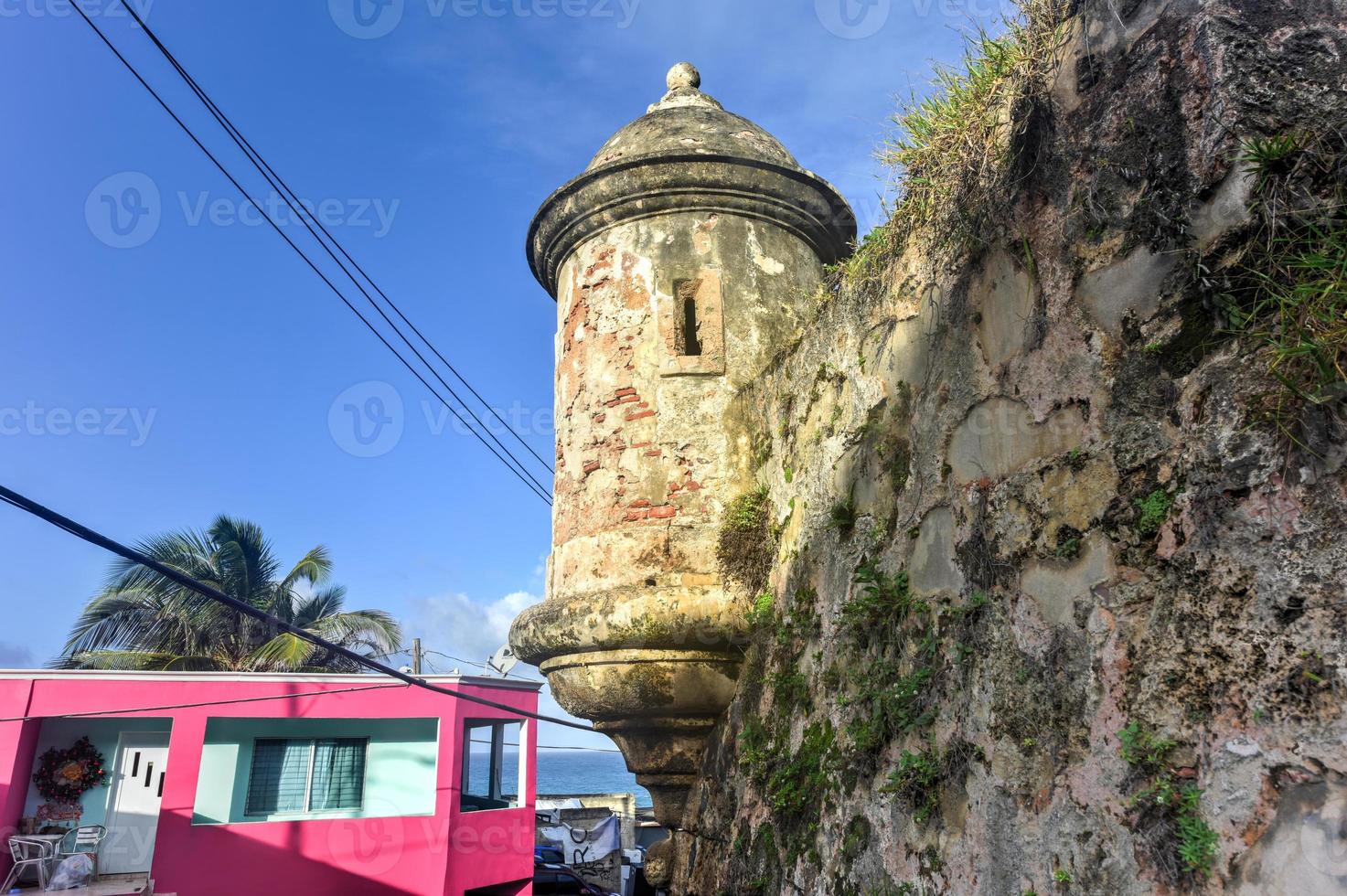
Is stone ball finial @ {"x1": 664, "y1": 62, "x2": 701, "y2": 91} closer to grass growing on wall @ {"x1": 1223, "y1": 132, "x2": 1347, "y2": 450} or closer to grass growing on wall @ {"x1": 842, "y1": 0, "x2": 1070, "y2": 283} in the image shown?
grass growing on wall @ {"x1": 842, "y1": 0, "x2": 1070, "y2": 283}

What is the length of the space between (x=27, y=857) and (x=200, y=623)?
22.0ft

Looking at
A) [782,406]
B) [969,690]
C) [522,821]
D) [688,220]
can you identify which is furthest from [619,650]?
[522,821]

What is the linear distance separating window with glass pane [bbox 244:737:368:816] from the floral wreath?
2263 millimetres

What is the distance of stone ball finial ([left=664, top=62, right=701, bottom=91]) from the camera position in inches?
241

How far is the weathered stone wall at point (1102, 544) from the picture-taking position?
1.71 m

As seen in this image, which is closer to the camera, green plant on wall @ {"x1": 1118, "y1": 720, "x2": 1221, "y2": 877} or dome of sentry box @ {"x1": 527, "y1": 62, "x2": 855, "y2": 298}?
green plant on wall @ {"x1": 1118, "y1": 720, "x2": 1221, "y2": 877}

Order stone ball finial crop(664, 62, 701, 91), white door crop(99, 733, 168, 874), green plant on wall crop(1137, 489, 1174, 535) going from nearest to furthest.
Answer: green plant on wall crop(1137, 489, 1174, 535) < stone ball finial crop(664, 62, 701, 91) < white door crop(99, 733, 168, 874)

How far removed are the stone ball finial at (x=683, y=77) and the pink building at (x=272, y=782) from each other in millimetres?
10515

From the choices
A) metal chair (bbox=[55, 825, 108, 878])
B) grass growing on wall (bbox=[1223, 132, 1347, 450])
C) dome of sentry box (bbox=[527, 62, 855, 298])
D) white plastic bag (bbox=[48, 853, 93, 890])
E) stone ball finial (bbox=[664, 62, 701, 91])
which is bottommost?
white plastic bag (bbox=[48, 853, 93, 890])

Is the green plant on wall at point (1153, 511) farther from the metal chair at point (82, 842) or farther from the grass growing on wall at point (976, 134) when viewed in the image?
the metal chair at point (82, 842)

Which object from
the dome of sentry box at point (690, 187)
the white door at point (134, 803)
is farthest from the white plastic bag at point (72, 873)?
the dome of sentry box at point (690, 187)

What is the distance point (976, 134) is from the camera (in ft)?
9.50

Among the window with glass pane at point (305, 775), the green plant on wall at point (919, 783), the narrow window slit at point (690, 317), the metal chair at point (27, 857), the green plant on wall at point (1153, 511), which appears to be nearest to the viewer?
the green plant on wall at point (1153, 511)

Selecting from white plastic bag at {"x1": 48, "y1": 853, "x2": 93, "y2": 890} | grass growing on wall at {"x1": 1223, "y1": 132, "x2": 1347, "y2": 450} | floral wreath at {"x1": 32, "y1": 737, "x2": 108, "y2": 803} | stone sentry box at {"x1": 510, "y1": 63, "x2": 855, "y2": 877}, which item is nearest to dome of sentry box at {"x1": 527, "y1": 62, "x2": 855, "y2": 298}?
stone sentry box at {"x1": 510, "y1": 63, "x2": 855, "y2": 877}
